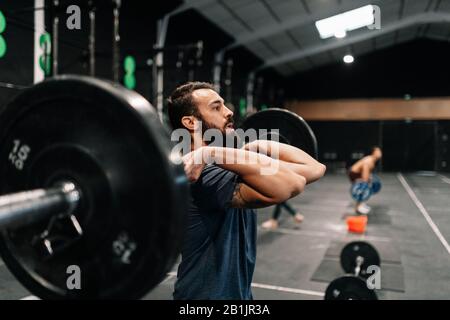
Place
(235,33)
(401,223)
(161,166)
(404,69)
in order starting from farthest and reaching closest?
(404,69), (235,33), (401,223), (161,166)

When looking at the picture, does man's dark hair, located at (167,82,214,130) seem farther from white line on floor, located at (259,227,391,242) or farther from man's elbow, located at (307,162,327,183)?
white line on floor, located at (259,227,391,242)

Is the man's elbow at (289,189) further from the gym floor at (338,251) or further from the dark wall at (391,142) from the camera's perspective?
the dark wall at (391,142)

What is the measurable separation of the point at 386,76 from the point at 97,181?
542 inches

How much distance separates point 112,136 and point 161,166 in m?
0.11

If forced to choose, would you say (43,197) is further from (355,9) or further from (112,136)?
(355,9)

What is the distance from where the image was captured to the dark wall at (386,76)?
1214cm

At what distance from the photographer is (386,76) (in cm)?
1293

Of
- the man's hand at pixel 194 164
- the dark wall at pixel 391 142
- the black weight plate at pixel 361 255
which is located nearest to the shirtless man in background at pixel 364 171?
the black weight plate at pixel 361 255

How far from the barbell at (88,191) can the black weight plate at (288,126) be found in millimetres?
836

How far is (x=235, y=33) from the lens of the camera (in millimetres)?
8117

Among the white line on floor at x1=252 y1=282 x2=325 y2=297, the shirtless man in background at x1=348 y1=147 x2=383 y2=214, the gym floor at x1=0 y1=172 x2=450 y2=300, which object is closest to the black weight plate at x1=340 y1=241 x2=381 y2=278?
the gym floor at x1=0 y1=172 x2=450 y2=300

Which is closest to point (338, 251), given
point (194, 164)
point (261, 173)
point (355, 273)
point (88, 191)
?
point (355, 273)
